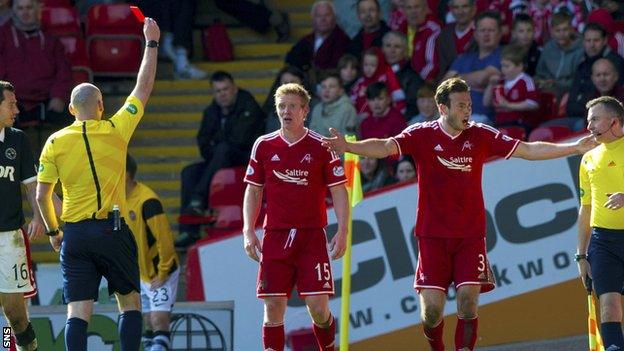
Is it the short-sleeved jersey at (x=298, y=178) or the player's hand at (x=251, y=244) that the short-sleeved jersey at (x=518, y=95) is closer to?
the short-sleeved jersey at (x=298, y=178)

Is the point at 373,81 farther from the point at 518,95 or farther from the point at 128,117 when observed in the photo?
the point at 128,117

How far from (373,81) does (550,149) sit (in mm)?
4906

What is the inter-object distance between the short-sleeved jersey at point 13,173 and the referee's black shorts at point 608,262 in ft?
13.8

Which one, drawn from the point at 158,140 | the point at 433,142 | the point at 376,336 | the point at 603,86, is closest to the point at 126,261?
the point at 433,142

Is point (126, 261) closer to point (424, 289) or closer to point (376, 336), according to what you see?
point (424, 289)

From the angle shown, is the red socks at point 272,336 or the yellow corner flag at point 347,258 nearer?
the red socks at point 272,336

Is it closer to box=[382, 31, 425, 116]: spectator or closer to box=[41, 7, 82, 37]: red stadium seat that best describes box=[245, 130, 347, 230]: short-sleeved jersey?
box=[382, 31, 425, 116]: spectator

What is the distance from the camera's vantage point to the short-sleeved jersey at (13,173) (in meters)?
11.9

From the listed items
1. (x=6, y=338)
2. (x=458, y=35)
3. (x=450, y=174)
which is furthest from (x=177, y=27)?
(x=450, y=174)

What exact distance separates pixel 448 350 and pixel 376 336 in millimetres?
660

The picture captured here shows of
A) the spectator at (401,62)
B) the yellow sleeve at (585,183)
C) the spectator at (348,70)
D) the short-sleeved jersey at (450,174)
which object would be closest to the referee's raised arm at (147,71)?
the short-sleeved jersey at (450,174)

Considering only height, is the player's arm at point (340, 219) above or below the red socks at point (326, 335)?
above

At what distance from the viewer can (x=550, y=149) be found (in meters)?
11.7

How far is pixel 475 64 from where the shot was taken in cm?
1612
